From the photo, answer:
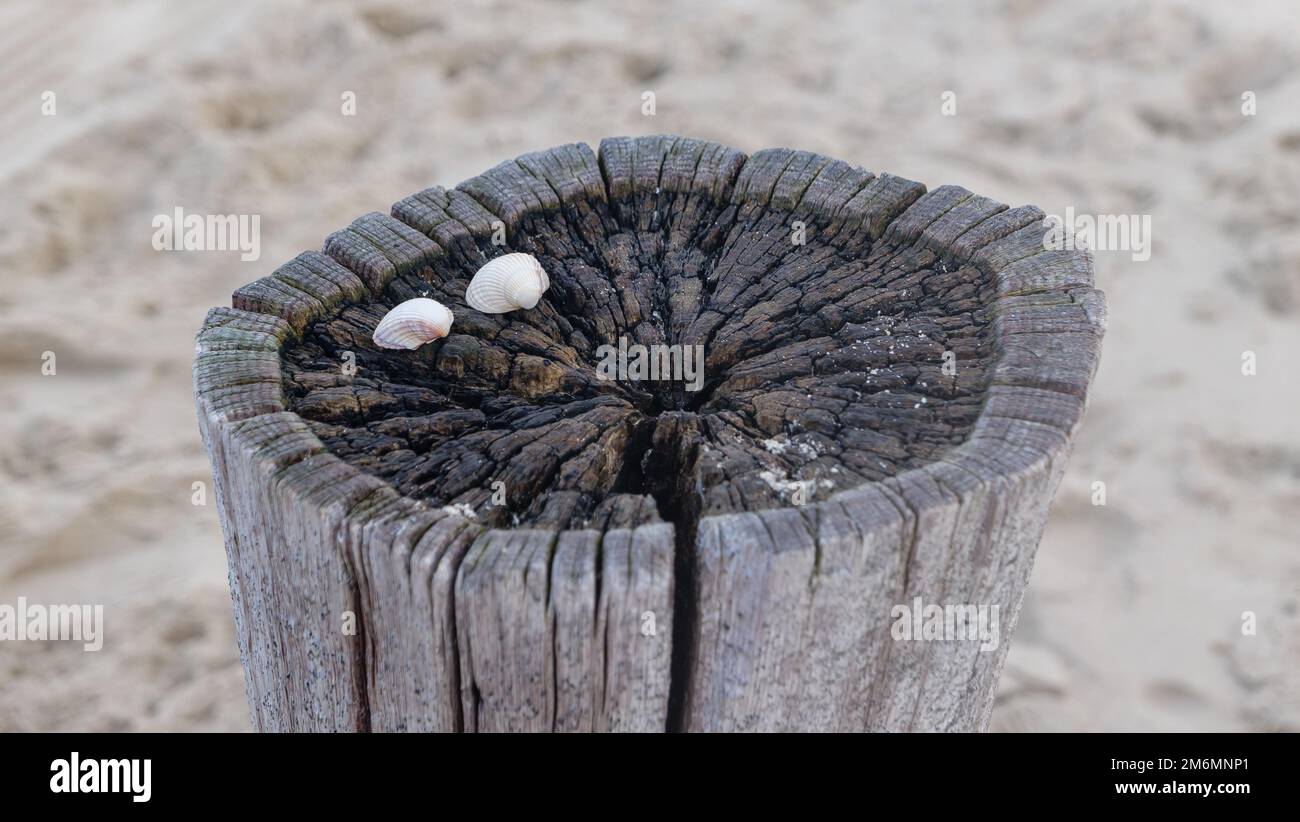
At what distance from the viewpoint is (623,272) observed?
2016 mm

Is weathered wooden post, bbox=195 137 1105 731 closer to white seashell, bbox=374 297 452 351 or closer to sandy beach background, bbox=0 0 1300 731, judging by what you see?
white seashell, bbox=374 297 452 351

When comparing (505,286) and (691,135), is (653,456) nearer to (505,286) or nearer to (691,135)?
(505,286)

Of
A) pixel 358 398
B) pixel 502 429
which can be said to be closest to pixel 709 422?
pixel 502 429

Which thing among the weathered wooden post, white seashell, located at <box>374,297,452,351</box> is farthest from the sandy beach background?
white seashell, located at <box>374,297,452,351</box>

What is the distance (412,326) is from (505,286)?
0.59 feet

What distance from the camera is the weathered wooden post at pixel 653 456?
138cm

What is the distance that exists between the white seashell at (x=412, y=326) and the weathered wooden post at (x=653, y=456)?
0.03m

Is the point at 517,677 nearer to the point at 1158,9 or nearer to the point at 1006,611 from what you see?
the point at 1006,611

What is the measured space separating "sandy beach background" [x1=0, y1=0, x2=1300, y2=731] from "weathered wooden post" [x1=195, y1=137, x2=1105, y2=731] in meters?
1.76

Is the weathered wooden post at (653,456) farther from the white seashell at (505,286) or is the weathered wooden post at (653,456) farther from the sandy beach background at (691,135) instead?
the sandy beach background at (691,135)

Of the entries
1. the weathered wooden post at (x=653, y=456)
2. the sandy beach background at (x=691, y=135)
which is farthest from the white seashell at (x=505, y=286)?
the sandy beach background at (x=691, y=135)

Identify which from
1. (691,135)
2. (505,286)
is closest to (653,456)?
(505,286)

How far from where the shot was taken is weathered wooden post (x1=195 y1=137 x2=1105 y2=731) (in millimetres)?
1383

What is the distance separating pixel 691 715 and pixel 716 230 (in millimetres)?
1001
